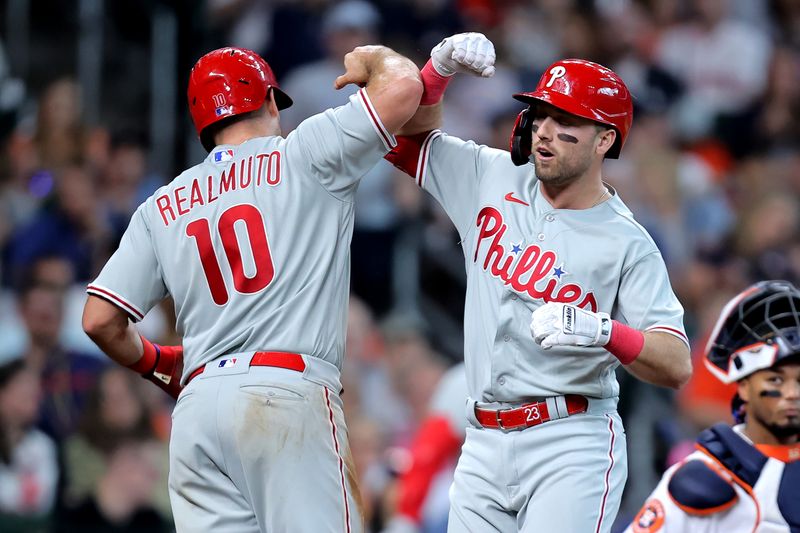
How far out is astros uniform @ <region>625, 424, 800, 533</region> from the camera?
5.21 meters

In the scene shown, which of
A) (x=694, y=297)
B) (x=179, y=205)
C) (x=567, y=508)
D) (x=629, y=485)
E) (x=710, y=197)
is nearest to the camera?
(x=567, y=508)

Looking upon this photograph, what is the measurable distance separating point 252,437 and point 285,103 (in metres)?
1.34

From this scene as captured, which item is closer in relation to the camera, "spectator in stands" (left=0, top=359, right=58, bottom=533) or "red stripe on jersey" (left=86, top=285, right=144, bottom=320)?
"red stripe on jersey" (left=86, top=285, right=144, bottom=320)

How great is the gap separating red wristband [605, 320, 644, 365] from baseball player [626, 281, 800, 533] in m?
0.86

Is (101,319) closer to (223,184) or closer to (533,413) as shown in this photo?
(223,184)

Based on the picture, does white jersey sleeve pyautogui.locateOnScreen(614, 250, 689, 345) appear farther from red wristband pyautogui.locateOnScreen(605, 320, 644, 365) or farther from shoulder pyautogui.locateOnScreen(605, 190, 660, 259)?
red wristband pyautogui.locateOnScreen(605, 320, 644, 365)

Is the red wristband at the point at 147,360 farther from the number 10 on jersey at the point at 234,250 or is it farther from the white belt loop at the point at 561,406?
the white belt loop at the point at 561,406

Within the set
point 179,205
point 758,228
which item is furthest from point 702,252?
point 179,205

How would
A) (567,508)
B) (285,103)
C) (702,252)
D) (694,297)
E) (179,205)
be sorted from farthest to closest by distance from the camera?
(702,252)
(694,297)
(285,103)
(179,205)
(567,508)

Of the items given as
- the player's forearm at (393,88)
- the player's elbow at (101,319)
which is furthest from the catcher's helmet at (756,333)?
the player's elbow at (101,319)

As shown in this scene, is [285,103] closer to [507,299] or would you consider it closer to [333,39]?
[507,299]

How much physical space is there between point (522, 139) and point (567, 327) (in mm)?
864

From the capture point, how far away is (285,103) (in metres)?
5.33

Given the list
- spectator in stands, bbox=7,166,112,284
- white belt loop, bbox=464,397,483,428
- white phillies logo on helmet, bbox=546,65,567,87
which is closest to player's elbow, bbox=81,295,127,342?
white belt loop, bbox=464,397,483,428
